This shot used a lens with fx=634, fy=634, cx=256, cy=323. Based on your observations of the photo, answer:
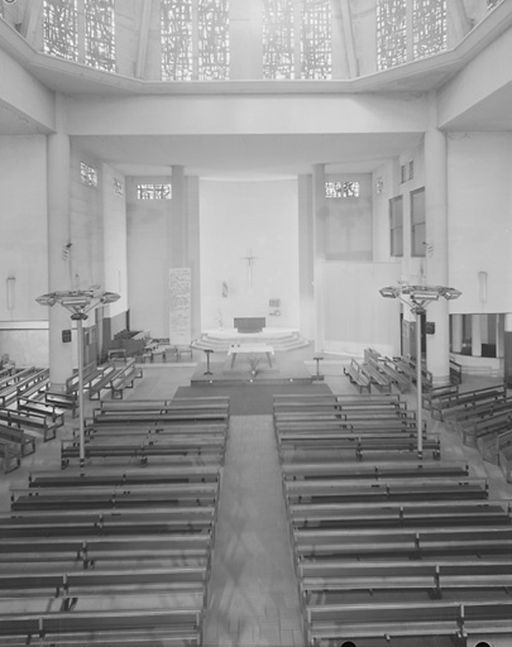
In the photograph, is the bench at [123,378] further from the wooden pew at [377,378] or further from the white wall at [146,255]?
the wooden pew at [377,378]

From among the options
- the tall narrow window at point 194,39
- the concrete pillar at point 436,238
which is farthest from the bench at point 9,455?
the concrete pillar at point 436,238

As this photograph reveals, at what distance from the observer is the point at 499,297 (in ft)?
53.7

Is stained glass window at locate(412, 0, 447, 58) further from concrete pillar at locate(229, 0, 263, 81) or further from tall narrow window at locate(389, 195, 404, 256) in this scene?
tall narrow window at locate(389, 195, 404, 256)

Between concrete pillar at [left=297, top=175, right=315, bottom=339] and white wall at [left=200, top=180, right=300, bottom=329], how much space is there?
5.67 feet

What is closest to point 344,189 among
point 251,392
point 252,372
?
point 252,372

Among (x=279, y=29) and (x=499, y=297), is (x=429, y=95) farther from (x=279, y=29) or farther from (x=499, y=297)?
(x=499, y=297)

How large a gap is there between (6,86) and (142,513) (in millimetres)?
9577

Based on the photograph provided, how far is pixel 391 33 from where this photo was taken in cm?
1494

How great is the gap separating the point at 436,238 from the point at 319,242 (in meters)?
6.61

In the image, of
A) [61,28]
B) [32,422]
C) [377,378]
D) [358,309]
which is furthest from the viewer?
[358,309]

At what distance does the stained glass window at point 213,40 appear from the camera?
15.5 m

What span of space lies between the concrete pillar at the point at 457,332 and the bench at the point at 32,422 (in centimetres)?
1155

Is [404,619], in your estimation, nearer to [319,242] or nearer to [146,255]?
[319,242]

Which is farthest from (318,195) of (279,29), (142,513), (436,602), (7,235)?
(436,602)
